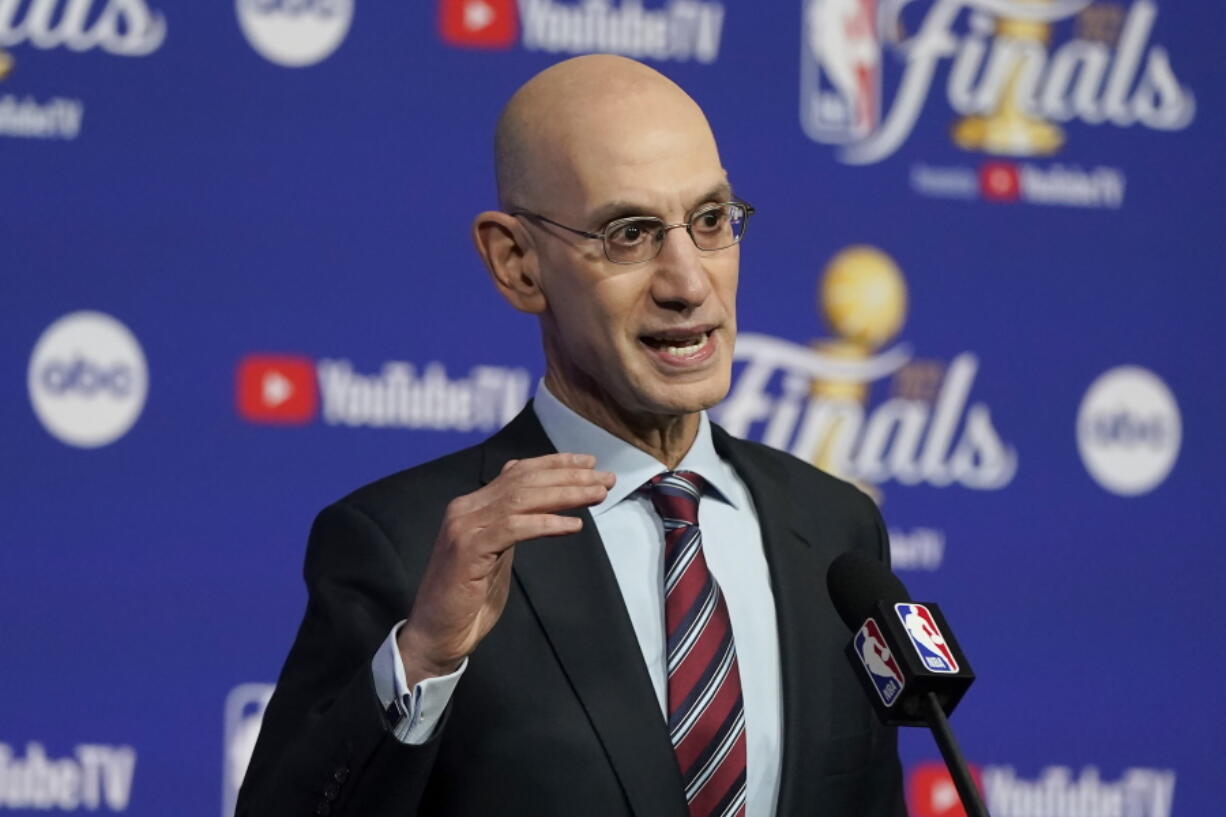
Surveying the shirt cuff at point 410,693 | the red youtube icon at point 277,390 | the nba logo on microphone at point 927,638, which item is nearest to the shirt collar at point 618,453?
the shirt cuff at point 410,693

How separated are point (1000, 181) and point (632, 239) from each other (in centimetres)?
172

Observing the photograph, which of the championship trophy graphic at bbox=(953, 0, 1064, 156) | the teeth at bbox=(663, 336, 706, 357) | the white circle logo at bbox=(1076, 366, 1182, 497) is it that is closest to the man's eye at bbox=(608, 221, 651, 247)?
the teeth at bbox=(663, 336, 706, 357)

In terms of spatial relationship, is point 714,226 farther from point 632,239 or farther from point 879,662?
point 879,662

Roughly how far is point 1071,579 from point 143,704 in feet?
5.40

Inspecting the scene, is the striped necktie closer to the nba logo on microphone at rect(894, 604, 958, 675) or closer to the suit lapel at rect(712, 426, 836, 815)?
the suit lapel at rect(712, 426, 836, 815)

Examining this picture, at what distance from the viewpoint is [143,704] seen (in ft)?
9.60

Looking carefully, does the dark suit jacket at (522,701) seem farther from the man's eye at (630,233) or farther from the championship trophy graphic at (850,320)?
the championship trophy graphic at (850,320)

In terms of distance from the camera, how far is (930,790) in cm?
326

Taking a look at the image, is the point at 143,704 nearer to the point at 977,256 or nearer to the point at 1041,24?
the point at 977,256

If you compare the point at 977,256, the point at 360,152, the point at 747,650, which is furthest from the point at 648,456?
the point at 977,256

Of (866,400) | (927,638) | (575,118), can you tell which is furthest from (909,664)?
(866,400)

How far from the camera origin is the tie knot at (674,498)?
1.82m

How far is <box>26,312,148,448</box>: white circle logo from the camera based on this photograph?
2.93 m

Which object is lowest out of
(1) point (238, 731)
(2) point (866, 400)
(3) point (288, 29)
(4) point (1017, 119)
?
(1) point (238, 731)
